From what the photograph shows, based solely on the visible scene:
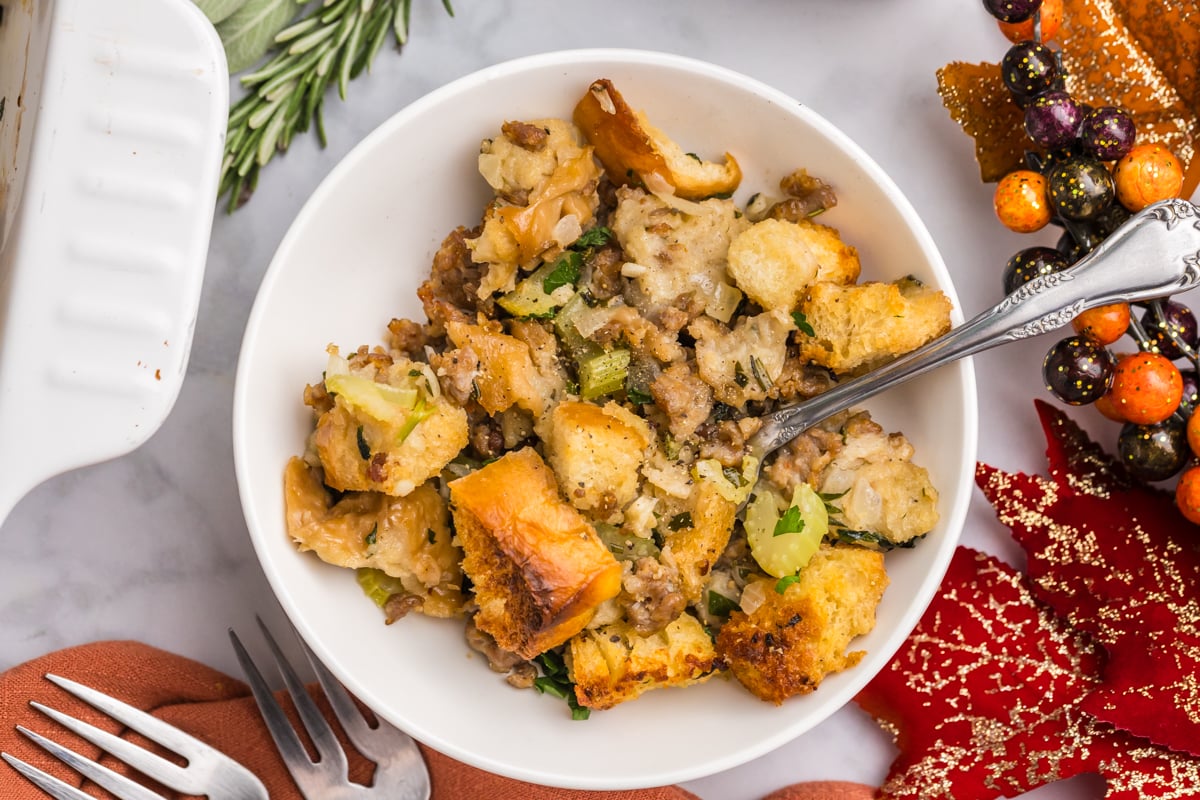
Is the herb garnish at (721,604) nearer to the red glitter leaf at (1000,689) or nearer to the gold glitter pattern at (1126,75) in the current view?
the red glitter leaf at (1000,689)

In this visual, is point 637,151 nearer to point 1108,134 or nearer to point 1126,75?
point 1108,134

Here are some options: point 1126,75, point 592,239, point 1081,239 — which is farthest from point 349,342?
point 1126,75

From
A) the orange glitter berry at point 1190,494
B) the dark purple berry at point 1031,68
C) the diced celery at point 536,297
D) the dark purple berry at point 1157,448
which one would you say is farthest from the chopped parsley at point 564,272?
the orange glitter berry at point 1190,494

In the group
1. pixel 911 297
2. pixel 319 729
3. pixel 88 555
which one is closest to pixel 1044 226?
pixel 911 297

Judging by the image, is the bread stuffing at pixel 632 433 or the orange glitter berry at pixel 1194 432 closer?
the bread stuffing at pixel 632 433

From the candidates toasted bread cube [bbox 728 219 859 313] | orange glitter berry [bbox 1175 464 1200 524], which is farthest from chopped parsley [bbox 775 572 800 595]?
orange glitter berry [bbox 1175 464 1200 524]

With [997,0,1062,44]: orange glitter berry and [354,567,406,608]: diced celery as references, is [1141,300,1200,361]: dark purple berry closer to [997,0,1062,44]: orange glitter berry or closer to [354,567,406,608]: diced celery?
[997,0,1062,44]: orange glitter berry

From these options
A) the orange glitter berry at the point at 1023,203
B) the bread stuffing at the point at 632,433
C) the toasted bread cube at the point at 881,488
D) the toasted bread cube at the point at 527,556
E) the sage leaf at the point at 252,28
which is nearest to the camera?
the toasted bread cube at the point at 527,556

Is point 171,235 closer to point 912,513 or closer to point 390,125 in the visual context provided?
point 390,125
